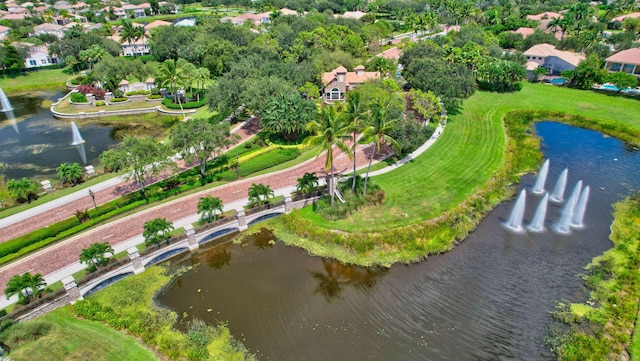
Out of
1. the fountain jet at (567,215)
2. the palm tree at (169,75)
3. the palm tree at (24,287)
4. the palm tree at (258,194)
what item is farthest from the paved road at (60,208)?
the fountain jet at (567,215)

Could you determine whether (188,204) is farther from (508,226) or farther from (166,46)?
(166,46)

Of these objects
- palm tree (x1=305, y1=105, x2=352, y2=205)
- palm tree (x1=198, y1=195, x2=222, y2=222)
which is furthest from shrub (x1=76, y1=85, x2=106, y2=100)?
palm tree (x1=305, y1=105, x2=352, y2=205)

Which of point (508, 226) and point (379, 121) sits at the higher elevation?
point (379, 121)

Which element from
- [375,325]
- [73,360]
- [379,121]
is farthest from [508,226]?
[73,360]

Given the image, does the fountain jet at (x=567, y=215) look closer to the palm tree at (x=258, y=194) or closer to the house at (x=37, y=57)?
the palm tree at (x=258, y=194)

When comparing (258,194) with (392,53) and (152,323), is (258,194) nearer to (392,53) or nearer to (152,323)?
(152,323)
